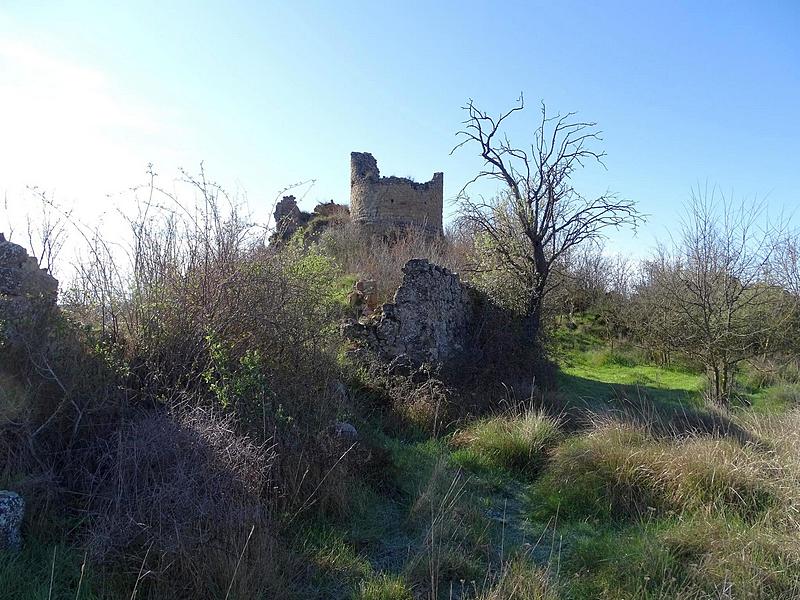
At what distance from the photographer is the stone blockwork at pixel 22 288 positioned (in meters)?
4.63

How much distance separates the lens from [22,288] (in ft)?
16.9

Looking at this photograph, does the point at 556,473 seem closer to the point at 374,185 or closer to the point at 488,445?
the point at 488,445

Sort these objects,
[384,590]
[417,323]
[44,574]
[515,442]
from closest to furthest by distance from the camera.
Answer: [44,574] < [384,590] < [515,442] < [417,323]

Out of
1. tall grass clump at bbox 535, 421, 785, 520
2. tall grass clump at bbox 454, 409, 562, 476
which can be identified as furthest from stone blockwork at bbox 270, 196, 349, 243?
tall grass clump at bbox 535, 421, 785, 520

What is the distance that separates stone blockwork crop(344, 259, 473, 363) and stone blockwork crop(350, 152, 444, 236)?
10319 mm

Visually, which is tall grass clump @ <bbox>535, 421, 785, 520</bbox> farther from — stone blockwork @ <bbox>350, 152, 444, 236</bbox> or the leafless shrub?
stone blockwork @ <bbox>350, 152, 444, 236</bbox>

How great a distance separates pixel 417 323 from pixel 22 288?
18.3ft

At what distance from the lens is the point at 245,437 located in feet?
14.3

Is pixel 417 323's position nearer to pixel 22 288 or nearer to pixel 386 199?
pixel 22 288

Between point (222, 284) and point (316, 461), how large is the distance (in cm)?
191

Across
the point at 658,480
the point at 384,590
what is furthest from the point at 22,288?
the point at 658,480

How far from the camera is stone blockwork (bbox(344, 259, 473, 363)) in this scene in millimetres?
9164

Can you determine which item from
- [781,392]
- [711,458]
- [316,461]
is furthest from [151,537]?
[781,392]

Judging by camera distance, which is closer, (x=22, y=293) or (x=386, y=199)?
(x=22, y=293)
